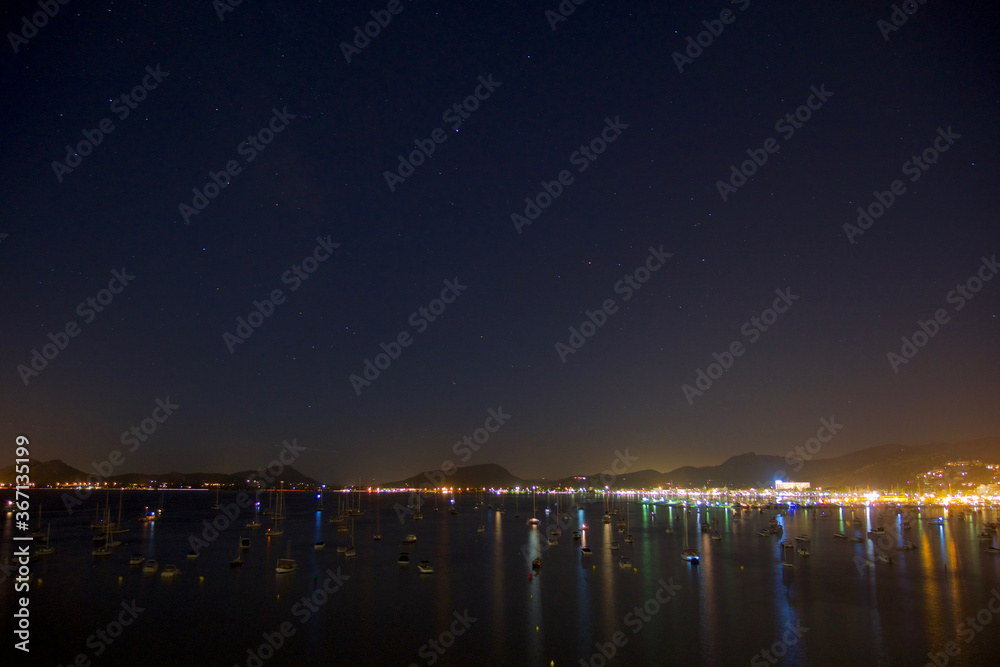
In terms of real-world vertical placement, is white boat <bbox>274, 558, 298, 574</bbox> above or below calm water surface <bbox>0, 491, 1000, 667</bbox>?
above

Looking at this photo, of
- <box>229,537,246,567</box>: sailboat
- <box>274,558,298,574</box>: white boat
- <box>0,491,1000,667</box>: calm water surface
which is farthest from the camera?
<box>229,537,246,567</box>: sailboat

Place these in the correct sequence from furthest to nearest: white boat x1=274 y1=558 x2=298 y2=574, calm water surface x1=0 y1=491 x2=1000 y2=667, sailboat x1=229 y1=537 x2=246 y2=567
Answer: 1. sailboat x1=229 y1=537 x2=246 y2=567
2. white boat x1=274 y1=558 x2=298 y2=574
3. calm water surface x1=0 y1=491 x2=1000 y2=667

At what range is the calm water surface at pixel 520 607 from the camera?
2484 centimetres

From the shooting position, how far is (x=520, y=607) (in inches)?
1292

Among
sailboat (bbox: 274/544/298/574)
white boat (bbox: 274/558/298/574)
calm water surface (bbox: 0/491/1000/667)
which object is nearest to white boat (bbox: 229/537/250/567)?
calm water surface (bbox: 0/491/1000/667)

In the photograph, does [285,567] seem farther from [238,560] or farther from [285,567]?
[238,560]

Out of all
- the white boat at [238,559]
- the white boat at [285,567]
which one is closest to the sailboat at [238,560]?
the white boat at [238,559]

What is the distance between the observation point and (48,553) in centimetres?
4991

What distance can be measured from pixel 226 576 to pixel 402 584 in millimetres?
13054

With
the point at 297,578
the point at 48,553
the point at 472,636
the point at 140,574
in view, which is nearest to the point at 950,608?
the point at 472,636

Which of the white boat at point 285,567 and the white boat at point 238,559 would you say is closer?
the white boat at point 285,567

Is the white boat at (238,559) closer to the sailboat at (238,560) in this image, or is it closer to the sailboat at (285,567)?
the sailboat at (238,560)

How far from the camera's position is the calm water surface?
24.8 m

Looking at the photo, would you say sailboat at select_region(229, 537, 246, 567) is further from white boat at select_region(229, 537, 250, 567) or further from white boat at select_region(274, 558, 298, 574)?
white boat at select_region(274, 558, 298, 574)
